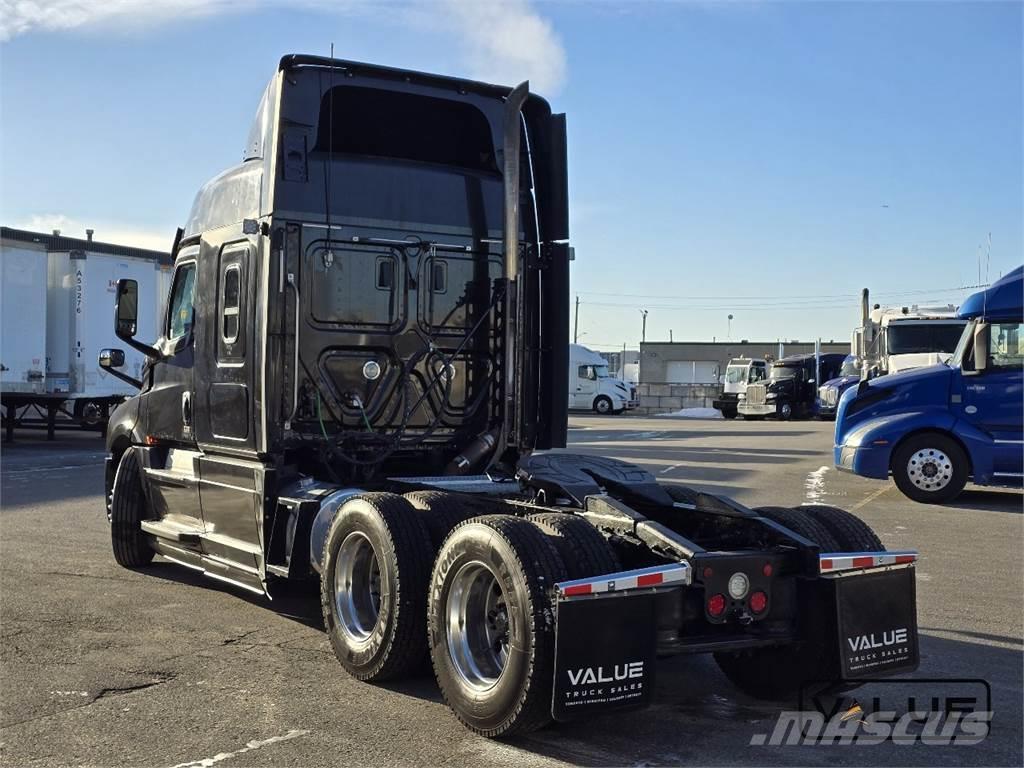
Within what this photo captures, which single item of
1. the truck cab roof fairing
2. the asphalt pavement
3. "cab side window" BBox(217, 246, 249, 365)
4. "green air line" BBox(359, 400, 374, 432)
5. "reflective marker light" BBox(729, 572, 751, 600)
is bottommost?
the asphalt pavement

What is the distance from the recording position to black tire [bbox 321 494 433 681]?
543 centimetres

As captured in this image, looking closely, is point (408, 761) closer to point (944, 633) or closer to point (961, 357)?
point (944, 633)

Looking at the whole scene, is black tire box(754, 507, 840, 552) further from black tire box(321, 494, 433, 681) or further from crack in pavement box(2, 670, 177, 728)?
crack in pavement box(2, 670, 177, 728)

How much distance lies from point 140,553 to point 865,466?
9.53 m

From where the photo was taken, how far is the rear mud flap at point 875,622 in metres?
4.96

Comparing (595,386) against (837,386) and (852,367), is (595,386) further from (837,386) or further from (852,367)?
(852,367)

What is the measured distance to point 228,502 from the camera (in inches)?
291

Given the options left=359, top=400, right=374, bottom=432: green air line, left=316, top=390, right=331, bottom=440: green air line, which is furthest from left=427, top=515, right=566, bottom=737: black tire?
left=359, top=400, right=374, bottom=432: green air line

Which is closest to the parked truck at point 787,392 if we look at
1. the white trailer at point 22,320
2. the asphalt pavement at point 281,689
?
the white trailer at point 22,320

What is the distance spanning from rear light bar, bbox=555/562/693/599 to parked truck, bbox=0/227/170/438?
19.1 metres

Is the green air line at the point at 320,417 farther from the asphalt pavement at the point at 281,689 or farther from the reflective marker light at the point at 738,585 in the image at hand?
the reflective marker light at the point at 738,585

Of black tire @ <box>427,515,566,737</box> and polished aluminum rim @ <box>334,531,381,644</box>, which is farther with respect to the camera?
polished aluminum rim @ <box>334,531,381,644</box>

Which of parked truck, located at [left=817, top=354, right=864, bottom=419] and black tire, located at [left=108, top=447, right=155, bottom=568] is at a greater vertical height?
parked truck, located at [left=817, top=354, right=864, bottom=419]

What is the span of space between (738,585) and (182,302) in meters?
5.18
